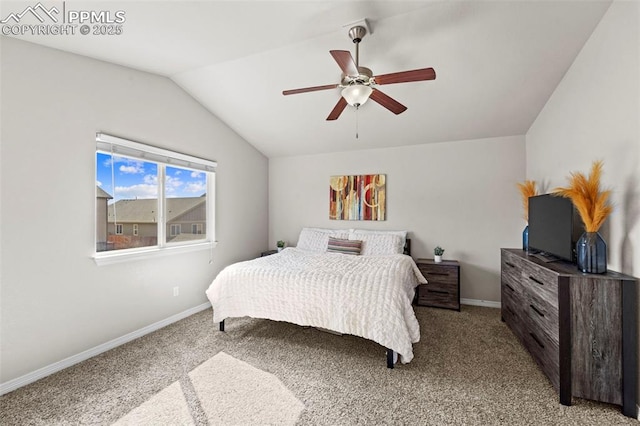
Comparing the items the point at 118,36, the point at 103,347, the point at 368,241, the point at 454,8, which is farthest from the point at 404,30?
the point at 103,347

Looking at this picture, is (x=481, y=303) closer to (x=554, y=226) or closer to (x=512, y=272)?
(x=512, y=272)

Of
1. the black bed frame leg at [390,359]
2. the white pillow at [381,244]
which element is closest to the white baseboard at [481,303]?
the white pillow at [381,244]

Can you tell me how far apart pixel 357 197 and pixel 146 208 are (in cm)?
288

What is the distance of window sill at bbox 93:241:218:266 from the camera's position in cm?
247

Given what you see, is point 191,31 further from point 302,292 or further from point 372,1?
point 302,292

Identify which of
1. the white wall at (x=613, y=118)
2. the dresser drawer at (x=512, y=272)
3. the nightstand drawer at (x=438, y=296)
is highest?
the white wall at (x=613, y=118)

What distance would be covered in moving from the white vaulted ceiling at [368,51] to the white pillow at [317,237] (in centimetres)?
164

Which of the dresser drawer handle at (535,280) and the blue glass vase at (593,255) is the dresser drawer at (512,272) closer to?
the dresser drawer handle at (535,280)

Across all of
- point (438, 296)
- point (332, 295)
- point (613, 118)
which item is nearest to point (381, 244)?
point (438, 296)

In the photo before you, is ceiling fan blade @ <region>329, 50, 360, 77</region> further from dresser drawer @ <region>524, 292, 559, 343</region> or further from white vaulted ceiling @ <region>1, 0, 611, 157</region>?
dresser drawer @ <region>524, 292, 559, 343</region>

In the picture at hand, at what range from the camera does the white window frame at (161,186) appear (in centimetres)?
251

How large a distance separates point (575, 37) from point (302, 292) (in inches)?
123

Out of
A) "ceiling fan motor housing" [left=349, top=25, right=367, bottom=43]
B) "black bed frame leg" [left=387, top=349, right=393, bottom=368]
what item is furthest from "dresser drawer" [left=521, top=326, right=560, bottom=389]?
"ceiling fan motor housing" [left=349, top=25, right=367, bottom=43]

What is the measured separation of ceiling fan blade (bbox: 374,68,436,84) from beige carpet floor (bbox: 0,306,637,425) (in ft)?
7.31
